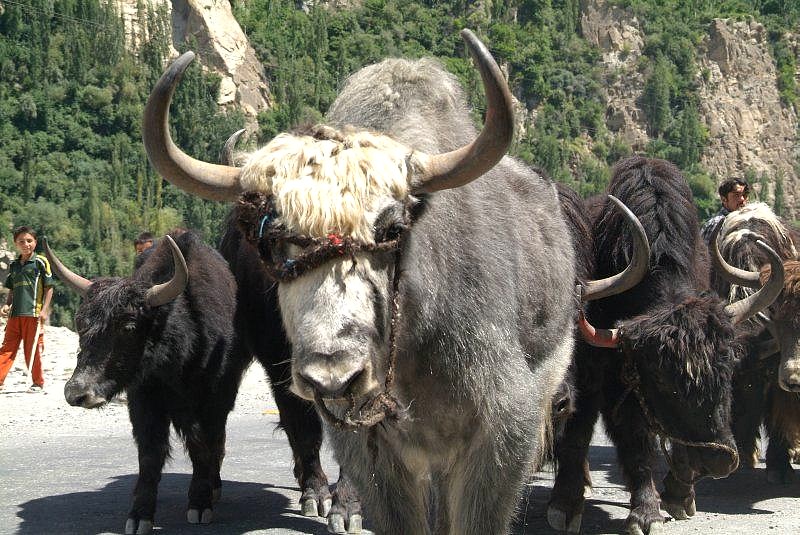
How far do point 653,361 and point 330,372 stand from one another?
10.9 feet

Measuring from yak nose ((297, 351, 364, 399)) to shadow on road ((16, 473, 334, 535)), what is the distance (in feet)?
10.7

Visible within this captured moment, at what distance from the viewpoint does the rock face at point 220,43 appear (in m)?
60.6

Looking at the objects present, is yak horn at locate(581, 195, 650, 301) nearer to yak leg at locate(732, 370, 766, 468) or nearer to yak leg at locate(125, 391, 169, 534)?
yak leg at locate(732, 370, 766, 468)

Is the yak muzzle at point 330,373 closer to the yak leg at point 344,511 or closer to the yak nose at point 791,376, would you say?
the yak leg at point 344,511

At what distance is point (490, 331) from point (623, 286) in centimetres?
217

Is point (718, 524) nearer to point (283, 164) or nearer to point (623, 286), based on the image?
point (623, 286)

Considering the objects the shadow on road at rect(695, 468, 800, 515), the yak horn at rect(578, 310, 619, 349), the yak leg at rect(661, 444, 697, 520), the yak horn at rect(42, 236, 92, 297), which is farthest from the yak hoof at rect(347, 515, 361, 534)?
the shadow on road at rect(695, 468, 800, 515)

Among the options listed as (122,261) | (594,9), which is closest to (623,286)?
(122,261)

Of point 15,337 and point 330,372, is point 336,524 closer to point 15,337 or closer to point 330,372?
point 330,372

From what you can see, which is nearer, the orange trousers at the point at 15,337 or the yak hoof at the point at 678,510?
the yak hoof at the point at 678,510

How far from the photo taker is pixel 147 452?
6180mm

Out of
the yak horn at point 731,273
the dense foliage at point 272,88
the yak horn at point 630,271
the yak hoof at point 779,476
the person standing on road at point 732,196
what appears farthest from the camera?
the dense foliage at point 272,88

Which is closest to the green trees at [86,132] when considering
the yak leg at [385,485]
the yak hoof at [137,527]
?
the yak hoof at [137,527]

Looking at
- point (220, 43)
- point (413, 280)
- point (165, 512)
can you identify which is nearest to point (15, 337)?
point (165, 512)
